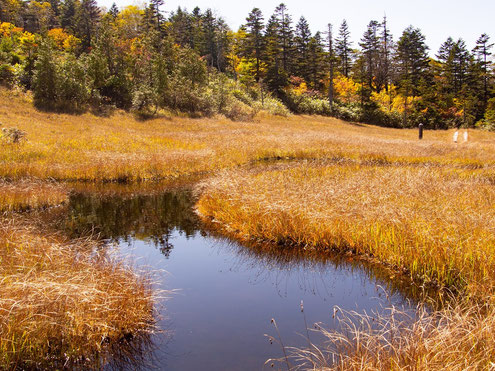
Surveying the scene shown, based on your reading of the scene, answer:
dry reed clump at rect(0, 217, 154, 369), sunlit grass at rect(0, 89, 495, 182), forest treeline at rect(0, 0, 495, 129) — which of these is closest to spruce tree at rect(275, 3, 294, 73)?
forest treeline at rect(0, 0, 495, 129)

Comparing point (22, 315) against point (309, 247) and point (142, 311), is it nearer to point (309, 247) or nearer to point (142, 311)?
point (142, 311)

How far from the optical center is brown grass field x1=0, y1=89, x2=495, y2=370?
4.32 metres

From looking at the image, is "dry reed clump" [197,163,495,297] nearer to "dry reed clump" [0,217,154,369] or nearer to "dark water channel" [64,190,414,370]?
"dark water channel" [64,190,414,370]

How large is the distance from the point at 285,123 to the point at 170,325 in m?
39.4

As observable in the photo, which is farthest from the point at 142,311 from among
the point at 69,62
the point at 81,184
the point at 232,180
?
the point at 69,62

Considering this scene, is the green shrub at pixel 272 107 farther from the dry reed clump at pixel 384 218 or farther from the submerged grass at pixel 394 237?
the dry reed clump at pixel 384 218

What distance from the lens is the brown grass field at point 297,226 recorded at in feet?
14.2

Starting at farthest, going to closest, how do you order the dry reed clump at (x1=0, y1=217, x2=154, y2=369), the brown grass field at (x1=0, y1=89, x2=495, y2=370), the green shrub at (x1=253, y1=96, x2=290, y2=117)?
the green shrub at (x1=253, y1=96, x2=290, y2=117)
the dry reed clump at (x1=0, y1=217, x2=154, y2=369)
the brown grass field at (x1=0, y1=89, x2=495, y2=370)

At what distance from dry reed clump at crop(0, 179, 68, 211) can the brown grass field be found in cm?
5

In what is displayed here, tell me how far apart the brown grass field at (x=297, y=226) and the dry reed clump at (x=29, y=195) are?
0.16ft

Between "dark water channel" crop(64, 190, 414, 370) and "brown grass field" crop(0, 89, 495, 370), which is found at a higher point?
"brown grass field" crop(0, 89, 495, 370)

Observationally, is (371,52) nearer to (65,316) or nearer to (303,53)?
(303,53)

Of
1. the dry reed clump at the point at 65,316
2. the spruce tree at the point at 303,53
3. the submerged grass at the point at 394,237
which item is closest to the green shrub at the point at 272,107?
the spruce tree at the point at 303,53

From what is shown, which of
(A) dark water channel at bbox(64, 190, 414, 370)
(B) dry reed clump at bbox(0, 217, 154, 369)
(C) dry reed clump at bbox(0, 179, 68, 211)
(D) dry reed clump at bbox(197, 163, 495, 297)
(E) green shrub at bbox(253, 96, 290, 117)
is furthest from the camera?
(E) green shrub at bbox(253, 96, 290, 117)
